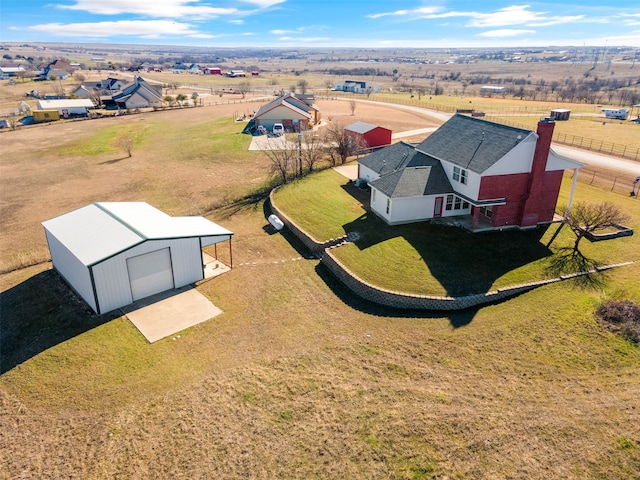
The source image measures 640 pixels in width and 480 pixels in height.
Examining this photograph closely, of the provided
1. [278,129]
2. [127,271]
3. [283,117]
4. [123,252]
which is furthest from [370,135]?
[123,252]

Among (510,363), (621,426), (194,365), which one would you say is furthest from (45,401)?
(621,426)

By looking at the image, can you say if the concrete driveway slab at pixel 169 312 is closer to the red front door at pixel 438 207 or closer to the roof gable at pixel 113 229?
the roof gable at pixel 113 229

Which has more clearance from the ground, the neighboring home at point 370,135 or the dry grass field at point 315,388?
the neighboring home at point 370,135

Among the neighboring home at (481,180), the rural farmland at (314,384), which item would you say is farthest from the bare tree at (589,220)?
the neighboring home at (481,180)

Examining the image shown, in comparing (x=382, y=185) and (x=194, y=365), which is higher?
(x=382, y=185)

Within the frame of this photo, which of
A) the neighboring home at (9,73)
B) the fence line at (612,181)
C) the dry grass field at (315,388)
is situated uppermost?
the neighboring home at (9,73)

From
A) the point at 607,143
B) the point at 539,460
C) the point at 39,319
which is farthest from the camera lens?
the point at 607,143

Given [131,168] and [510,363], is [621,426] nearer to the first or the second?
[510,363]
